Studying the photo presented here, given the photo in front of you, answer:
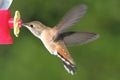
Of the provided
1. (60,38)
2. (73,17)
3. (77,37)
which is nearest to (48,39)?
(60,38)

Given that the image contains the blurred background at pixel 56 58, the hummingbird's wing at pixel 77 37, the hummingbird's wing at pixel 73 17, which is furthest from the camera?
the blurred background at pixel 56 58

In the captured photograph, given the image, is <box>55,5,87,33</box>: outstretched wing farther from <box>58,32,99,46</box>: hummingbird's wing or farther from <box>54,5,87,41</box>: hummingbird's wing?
<box>58,32,99,46</box>: hummingbird's wing

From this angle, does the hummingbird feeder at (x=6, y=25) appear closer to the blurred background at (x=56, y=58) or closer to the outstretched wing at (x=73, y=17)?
the outstretched wing at (x=73, y=17)

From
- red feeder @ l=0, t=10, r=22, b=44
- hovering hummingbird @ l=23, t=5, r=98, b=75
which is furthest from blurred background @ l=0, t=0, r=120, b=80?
red feeder @ l=0, t=10, r=22, b=44

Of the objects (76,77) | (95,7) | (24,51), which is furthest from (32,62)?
(95,7)

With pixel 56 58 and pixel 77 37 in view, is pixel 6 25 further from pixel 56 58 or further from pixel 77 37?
pixel 56 58

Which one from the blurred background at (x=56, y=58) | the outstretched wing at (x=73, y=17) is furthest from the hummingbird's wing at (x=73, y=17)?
the blurred background at (x=56, y=58)
